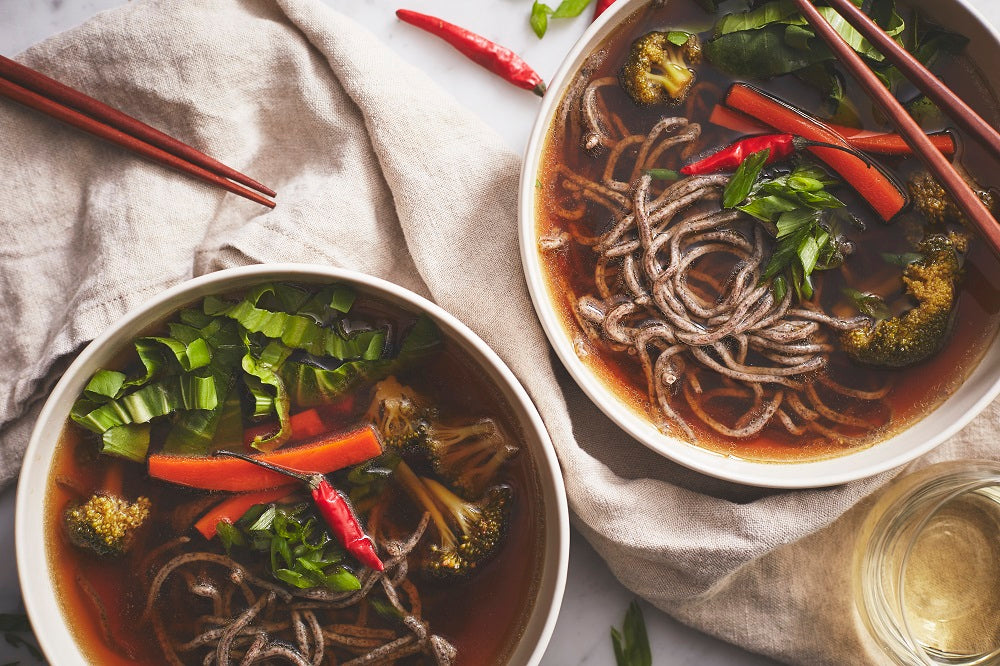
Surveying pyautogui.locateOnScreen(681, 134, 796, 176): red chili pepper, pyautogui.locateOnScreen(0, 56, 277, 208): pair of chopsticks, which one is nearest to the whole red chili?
pyautogui.locateOnScreen(681, 134, 796, 176): red chili pepper

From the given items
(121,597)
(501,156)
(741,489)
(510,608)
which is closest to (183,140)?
(501,156)

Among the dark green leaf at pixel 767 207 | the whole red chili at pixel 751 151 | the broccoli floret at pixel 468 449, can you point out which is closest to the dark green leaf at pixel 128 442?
the broccoli floret at pixel 468 449

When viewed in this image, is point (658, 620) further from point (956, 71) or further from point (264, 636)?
point (956, 71)

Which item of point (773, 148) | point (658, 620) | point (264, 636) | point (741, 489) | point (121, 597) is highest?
point (773, 148)

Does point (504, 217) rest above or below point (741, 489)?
above

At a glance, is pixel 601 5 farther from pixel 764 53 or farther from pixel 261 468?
pixel 261 468

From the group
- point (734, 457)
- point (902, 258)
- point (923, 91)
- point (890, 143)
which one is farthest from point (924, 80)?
point (734, 457)

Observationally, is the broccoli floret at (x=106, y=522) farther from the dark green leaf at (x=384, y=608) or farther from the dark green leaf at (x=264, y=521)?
the dark green leaf at (x=384, y=608)
